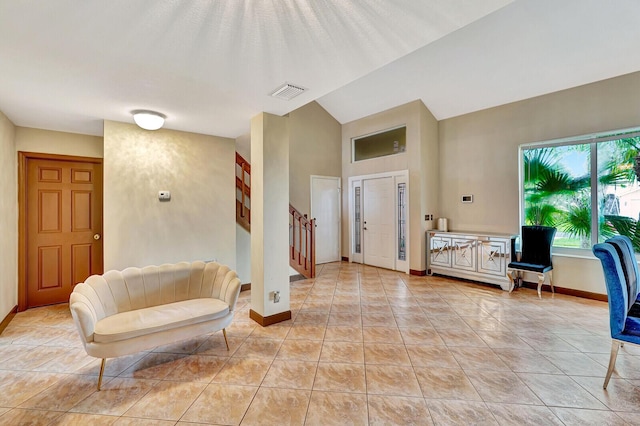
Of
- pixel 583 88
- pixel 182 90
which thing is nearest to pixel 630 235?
pixel 583 88

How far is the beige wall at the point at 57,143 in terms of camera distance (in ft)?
12.1

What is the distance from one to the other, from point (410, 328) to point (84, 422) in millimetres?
2828

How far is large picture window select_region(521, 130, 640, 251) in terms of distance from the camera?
394 centimetres

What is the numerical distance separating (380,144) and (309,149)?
158cm

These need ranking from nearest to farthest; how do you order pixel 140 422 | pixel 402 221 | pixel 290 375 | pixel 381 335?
pixel 140 422
pixel 290 375
pixel 381 335
pixel 402 221

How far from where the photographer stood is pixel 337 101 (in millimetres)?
6371

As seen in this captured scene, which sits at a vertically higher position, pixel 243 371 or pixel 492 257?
pixel 492 257

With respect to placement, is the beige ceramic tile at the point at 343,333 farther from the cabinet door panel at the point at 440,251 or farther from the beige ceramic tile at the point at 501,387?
the cabinet door panel at the point at 440,251

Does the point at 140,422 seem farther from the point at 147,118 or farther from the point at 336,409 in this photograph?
the point at 147,118

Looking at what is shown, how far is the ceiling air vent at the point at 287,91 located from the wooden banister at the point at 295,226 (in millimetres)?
2101

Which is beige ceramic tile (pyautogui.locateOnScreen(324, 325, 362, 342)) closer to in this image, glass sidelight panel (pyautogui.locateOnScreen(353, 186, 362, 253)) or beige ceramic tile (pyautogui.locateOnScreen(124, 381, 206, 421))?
beige ceramic tile (pyautogui.locateOnScreen(124, 381, 206, 421))

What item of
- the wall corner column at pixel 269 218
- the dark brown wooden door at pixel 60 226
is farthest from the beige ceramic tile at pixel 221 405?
the dark brown wooden door at pixel 60 226

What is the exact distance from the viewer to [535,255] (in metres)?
4.46

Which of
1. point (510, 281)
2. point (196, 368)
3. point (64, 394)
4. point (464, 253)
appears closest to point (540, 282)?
point (510, 281)
